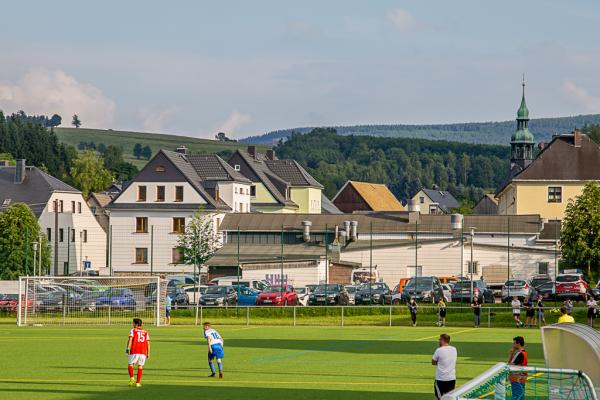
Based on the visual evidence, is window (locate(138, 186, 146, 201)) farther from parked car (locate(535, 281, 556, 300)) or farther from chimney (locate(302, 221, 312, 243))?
parked car (locate(535, 281, 556, 300))

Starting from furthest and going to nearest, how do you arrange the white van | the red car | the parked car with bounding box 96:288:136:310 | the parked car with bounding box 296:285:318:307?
the white van, the parked car with bounding box 296:285:318:307, the red car, the parked car with bounding box 96:288:136:310

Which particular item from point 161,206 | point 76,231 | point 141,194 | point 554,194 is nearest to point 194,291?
point 161,206

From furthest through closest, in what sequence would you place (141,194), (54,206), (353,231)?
(54,206), (141,194), (353,231)

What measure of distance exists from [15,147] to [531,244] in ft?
409

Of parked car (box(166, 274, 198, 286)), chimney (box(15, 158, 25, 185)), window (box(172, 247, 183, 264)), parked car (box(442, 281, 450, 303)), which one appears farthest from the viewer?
chimney (box(15, 158, 25, 185))

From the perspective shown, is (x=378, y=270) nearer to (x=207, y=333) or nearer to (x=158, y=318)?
(x=158, y=318)

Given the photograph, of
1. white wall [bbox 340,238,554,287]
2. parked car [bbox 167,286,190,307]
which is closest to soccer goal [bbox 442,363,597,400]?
parked car [bbox 167,286,190,307]

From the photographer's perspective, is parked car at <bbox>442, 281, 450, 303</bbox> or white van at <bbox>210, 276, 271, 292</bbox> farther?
white van at <bbox>210, 276, 271, 292</bbox>

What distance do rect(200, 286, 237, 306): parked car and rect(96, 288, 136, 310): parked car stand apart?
431 centimetres

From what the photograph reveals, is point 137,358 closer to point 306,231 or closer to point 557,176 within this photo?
point 306,231

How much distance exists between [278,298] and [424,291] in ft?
→ 26.0

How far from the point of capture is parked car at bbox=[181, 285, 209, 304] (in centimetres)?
6358

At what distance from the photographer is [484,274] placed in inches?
3076

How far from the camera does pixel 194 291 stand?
64750 millimetres
